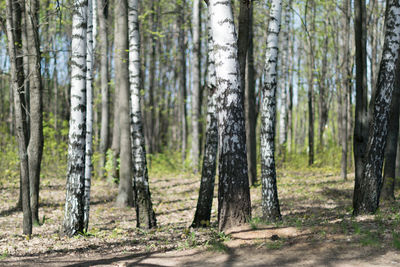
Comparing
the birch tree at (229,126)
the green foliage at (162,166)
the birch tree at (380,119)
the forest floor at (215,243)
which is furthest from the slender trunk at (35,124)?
the green foliage at (162,166)

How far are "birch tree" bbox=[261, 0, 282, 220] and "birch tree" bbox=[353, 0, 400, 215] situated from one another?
164 cm

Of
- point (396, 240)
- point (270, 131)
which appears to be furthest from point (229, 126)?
point (396, 240)

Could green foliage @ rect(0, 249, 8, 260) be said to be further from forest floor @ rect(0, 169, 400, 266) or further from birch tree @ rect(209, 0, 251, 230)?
birch tree @ rect(209, 0, 251, 230)

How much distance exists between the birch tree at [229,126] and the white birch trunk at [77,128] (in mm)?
2832

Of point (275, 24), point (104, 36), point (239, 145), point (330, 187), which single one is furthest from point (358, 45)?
point (104, 36)

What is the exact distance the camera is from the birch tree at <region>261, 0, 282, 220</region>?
27.0ft

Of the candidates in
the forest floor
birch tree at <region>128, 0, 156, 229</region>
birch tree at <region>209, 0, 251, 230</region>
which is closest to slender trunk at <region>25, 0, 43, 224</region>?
the forest floor

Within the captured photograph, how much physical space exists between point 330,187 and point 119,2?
960 cm

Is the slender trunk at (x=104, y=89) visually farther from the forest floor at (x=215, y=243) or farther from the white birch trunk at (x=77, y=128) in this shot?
the white birch trunk at (x=77, y=128)

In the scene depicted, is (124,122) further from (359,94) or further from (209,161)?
(359,94)

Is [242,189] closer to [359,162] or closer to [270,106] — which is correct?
[270,106]

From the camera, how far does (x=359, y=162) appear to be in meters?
8.78

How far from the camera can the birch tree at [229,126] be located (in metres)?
6.54

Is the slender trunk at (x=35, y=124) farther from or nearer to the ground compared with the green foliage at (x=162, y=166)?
farther from the ground
